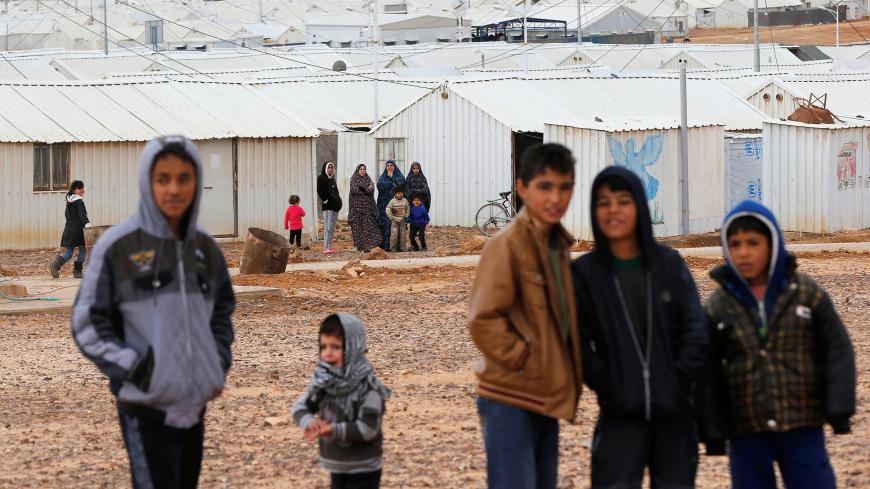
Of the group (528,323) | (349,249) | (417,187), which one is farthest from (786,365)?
(349,249)

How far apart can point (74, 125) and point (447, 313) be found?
13.8 metres

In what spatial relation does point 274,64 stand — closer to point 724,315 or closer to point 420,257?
point 420,257

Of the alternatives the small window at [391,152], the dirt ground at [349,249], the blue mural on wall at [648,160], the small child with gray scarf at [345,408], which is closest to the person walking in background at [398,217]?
the dirt ground at [349,249]

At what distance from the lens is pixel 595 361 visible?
4820 millimetres

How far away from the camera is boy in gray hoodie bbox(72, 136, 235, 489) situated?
4667 mm

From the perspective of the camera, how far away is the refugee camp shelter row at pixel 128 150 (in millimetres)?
26203

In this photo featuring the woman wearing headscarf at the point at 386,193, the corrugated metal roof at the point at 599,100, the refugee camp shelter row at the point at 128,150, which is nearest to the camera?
the woman wearing headscarf at the point at 386,193

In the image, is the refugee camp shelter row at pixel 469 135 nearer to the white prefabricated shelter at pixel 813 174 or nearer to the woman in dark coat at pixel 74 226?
the white prefabricated shelter at pixel 813 174

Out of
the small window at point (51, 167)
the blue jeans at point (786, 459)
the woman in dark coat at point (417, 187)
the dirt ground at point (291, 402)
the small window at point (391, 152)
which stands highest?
the small window at point (391, 152)

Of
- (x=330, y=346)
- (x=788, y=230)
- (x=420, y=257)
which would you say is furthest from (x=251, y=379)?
(x=788, y=230)

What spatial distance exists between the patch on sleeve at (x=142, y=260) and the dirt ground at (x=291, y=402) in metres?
2.98

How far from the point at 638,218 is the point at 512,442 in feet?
2.84

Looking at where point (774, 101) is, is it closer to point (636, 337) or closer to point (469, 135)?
point (469, 135)

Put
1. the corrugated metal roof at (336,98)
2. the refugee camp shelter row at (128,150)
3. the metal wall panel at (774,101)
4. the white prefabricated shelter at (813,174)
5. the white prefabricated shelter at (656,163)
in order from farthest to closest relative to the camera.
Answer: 1. the metal wall panel at (774,101)
2. the corrugated metal roof at (336,98)
3. the refugee camp shelter row at (128,150)
4. the white prefabricated shelter at (813,174)
5. the white prefabricated shelter at (656,163)
